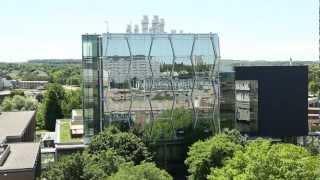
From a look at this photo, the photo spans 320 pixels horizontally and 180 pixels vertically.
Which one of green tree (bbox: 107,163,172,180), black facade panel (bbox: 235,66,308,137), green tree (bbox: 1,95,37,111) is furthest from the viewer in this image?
green tree (bbox: 1,95,37,111)

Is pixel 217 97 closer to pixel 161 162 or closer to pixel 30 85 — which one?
pixel 161 162

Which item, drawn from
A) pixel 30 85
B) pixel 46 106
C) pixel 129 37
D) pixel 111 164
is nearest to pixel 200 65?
pixel 129 37

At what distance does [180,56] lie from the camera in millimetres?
36156

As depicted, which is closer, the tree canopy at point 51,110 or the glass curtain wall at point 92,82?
the glass curtain wall at point 92,82

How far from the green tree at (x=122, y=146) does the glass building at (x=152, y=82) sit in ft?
12.6

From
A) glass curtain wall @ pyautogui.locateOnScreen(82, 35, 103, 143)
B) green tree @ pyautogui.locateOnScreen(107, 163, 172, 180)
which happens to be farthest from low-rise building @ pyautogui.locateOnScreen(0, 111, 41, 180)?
green tree @ pyautogui.locateOnScreen(107, 163, 172, 180)

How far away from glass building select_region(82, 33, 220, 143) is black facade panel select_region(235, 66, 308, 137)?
13.1 feet

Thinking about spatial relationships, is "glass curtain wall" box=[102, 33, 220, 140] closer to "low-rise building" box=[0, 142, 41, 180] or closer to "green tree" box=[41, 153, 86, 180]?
"low-rise building" box=[0, 142, 41, 180]

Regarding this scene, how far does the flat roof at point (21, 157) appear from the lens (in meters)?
26.7

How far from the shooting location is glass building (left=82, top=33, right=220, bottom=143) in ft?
114

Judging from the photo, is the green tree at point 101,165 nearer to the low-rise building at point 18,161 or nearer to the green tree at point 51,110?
the low-rise building at point 18,161

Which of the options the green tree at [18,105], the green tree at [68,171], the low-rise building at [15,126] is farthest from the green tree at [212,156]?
the green tree at [18,105]

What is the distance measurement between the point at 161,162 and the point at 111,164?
10436 mm

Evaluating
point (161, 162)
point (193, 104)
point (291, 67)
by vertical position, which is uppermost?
point (291, 67)
